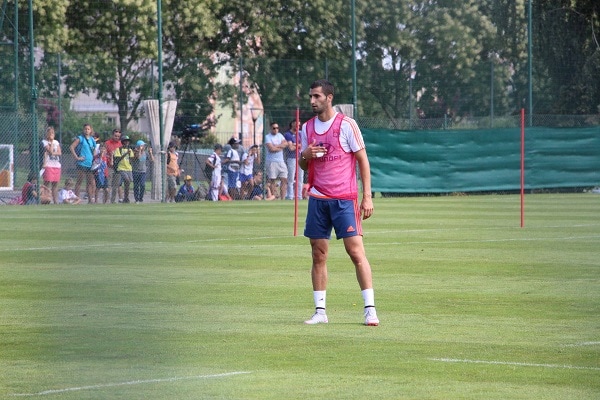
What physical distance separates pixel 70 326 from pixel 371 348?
2.67 meters

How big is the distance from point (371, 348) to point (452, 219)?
55.4 feet

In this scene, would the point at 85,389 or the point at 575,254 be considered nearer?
the point at 85,389

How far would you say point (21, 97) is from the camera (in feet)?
151

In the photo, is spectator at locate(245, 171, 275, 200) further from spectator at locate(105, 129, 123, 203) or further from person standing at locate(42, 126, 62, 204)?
person standing at locate(42, 126, 62, 204)

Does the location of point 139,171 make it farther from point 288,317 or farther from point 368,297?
point 368,297

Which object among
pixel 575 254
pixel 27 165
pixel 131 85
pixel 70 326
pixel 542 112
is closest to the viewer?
pixel 70 326

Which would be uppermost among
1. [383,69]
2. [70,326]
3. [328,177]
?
[383,69]

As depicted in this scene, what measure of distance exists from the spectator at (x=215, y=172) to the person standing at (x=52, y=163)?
3904mm

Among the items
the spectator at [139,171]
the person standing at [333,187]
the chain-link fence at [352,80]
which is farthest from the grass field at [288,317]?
the chain-link fence at [352,80]

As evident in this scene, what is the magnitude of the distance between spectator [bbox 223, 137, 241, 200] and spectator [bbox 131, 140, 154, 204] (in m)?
2.23

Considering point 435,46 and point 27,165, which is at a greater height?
point 435,46

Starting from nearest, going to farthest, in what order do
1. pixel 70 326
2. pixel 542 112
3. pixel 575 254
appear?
pixel 70 326 → pixel 575 254 → pixel 542 112

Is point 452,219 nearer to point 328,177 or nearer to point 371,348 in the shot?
point 328,177

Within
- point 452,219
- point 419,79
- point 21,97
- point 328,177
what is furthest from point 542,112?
point 328,177
